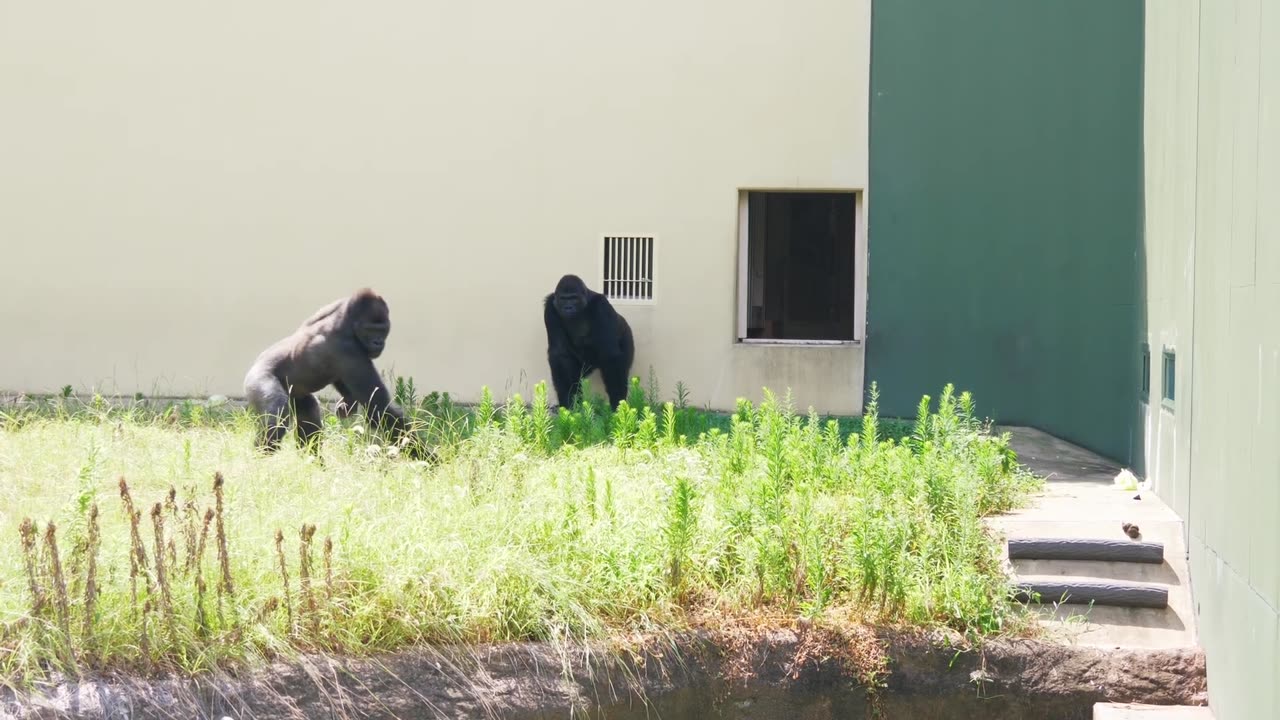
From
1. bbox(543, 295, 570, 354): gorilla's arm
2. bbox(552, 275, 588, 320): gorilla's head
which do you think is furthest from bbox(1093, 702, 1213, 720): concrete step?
bbox(543, 295, 570, 354): gorilla's arm

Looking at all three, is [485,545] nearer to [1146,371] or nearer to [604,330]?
[1146,371]

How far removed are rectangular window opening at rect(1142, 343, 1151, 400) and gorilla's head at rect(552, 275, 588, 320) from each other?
12.2 feet

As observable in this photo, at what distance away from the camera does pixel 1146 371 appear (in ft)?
21.6

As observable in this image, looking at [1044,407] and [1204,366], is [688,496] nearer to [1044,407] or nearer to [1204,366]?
[1204,366]

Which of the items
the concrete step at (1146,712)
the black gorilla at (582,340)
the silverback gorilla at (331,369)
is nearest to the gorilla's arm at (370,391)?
the silverback gorilla at (331,369)

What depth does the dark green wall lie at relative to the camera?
8.36 metres

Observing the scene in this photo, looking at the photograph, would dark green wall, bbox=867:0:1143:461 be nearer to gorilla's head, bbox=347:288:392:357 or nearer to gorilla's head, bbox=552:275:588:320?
gorilla's head, bbox=552:275:588:320

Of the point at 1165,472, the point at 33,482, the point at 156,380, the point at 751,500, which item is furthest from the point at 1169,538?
the point at 156,380

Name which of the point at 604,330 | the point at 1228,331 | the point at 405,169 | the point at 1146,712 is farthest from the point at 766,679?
the point at 405,169

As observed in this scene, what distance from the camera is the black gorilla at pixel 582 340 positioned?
858 centimetres

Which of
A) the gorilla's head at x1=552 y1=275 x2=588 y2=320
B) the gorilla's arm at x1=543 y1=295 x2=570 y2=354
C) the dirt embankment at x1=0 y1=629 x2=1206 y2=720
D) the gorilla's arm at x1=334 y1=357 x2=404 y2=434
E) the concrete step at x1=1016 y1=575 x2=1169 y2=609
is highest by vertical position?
Result: the gorilla's head at x1=552 y1=275 x2=588 y2=320

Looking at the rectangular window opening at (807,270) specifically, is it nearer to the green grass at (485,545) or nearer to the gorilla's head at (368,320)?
the gorilla's head at (368,320)

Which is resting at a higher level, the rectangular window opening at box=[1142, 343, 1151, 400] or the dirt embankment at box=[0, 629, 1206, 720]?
the rectangular window opening at box=[1142, 343, 1151, 400]

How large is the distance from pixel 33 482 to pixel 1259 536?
4965 millimetres
